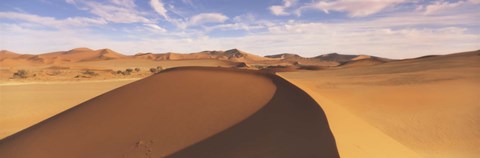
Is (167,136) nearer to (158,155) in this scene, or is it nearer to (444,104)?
(158,155)

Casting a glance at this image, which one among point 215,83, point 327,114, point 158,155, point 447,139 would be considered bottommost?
point 447,139

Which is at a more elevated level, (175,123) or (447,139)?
(175,123)

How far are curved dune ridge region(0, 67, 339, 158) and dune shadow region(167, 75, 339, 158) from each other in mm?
14

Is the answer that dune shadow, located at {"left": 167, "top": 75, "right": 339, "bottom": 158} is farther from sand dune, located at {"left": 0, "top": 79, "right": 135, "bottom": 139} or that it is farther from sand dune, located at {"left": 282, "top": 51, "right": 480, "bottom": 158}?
sand dune, located at {"left": 0, "top": 79, "right": 135, "bottom": 139}

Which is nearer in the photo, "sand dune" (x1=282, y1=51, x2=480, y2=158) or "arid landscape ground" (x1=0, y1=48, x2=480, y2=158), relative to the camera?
"arid landscape ground" (x1=0, y1=48, x2=480, y2=158)

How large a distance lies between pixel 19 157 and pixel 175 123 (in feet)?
8.62

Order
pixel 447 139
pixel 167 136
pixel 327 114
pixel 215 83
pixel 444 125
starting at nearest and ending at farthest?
pixel 167 136 < pixel 327 114 < pixel 215 83 < pixel 447 139 < pixel 444 125

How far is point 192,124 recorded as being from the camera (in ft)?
19.2

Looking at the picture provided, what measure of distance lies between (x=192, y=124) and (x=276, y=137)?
144cm

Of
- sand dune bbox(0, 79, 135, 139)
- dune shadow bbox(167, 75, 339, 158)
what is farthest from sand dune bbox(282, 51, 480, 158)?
sand dune bbox(0, 79, 135, 139)

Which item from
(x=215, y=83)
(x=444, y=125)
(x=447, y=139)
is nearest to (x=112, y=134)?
(x=215, y=83)

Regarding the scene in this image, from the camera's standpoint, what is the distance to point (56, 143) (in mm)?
6055

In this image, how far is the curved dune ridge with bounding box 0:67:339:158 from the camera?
5.23 meters

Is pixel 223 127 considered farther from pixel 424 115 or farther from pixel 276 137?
pixel 424 115
